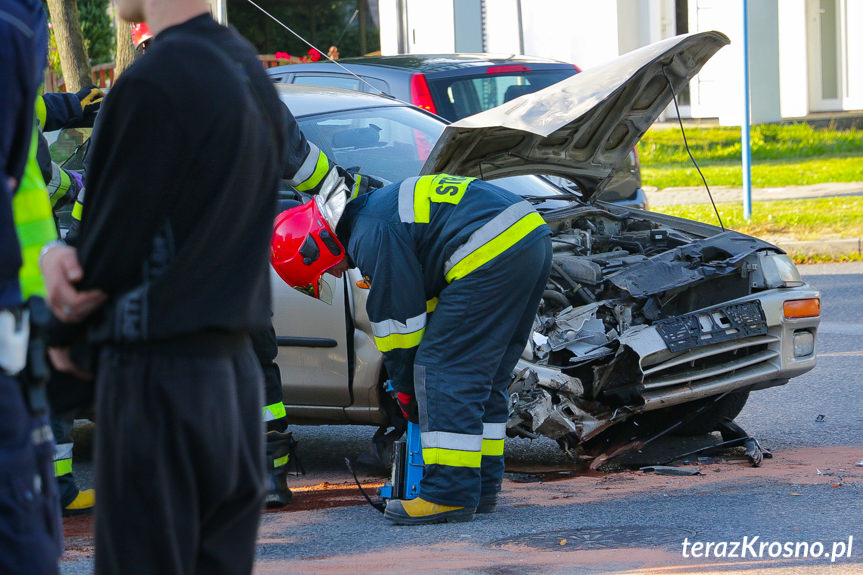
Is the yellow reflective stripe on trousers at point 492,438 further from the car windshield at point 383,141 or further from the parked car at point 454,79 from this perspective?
the parked car at point 454,79

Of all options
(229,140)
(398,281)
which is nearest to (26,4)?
(229,140)

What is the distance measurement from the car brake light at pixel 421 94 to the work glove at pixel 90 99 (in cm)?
346

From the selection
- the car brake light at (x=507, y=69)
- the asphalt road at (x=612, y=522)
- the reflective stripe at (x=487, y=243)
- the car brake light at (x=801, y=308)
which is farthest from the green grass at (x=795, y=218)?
the reflective stripe at (x=487, y=243)

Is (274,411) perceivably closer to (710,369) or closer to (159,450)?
(710,369)

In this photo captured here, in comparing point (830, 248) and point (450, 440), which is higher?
point (450, 440)

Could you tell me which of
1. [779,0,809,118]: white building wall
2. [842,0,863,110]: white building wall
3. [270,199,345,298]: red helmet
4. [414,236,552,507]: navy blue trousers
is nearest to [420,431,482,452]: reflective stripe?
[414,236,552,507]: navy blue trousers

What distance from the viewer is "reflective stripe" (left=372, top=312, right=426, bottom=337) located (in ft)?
14.6

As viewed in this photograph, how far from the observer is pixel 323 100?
632 cm

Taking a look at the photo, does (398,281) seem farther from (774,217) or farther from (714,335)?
(774,217)

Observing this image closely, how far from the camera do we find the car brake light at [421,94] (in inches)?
331

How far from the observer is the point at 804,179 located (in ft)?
48.2

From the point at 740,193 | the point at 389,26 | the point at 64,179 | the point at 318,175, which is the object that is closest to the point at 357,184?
the point at 318,175

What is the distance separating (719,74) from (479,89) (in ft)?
37.4

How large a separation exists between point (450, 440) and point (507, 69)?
511cm
